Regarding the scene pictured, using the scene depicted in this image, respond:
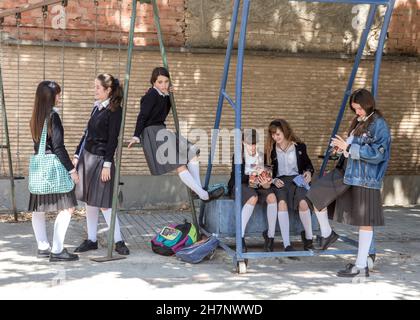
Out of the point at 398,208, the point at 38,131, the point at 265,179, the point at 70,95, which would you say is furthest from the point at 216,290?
the point at 398,208

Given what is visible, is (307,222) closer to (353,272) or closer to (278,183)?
(278,183)

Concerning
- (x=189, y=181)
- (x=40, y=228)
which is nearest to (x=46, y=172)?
(x=40, y=228)

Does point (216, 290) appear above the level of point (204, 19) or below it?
below

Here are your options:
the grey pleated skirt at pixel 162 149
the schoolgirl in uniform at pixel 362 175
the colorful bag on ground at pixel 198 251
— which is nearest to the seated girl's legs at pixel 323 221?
the schoolgirl in uniform at pixel 362 175

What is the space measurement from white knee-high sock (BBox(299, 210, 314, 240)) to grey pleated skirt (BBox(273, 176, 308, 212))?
3.6 inches

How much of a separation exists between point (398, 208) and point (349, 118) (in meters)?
1.58

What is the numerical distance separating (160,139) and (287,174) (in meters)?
1.32

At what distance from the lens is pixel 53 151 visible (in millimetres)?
6816

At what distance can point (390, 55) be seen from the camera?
11477 mm

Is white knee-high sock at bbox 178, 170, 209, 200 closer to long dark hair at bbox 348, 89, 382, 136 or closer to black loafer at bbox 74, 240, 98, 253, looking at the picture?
black loafer at bbox 74, 240, 98, 253

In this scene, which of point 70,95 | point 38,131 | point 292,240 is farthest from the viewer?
point 70,95

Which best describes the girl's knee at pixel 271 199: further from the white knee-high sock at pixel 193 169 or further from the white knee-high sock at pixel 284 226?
the white knee-high sock at pixel 193 169

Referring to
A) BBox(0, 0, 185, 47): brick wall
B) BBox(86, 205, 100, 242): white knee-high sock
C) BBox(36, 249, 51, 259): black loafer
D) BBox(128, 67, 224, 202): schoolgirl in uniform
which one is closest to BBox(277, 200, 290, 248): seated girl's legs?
BBox(128, 67, 224, 202): schoolgirl in uniform

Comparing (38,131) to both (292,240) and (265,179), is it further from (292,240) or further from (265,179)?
(292,240)
